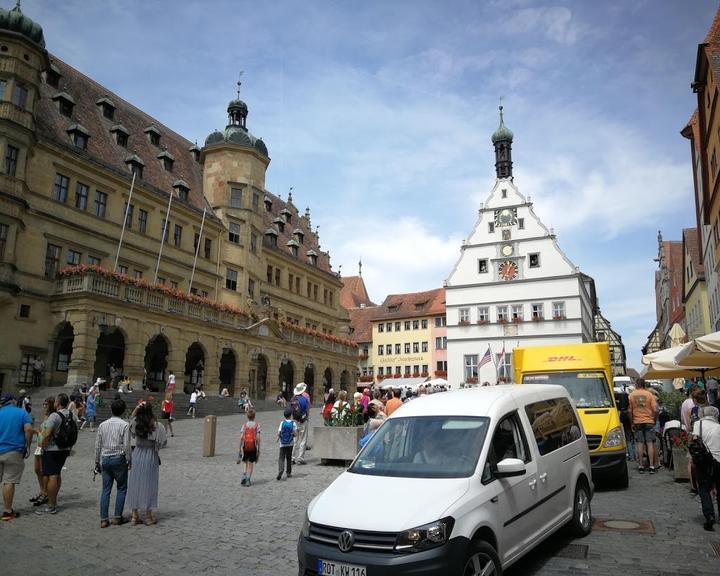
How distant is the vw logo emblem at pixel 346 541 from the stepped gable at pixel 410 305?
195 ft

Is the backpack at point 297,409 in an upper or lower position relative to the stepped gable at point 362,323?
lower

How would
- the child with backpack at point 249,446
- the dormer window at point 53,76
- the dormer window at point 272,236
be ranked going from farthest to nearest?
the dormer window at point 272,236 < the dormer window at point 53,76 < the child with backpack at point 249,446

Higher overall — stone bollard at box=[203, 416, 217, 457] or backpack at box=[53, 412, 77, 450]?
backpack at box=[53, 412, 77, 450]

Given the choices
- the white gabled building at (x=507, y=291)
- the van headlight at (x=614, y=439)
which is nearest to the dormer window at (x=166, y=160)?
the white gabled building at (x=507, y=291)

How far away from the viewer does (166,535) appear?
25.9ft

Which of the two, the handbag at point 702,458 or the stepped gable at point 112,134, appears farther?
the stepped gable at point 112,134

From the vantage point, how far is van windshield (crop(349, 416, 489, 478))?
18.2 feet

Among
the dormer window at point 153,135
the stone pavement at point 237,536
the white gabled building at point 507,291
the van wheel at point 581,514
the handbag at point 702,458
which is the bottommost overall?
the stone pavement at point 237,536

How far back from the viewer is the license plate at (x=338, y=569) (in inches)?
179

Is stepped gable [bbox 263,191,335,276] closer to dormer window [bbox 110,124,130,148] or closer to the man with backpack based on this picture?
dormer window [bbox 110,124,130,148]

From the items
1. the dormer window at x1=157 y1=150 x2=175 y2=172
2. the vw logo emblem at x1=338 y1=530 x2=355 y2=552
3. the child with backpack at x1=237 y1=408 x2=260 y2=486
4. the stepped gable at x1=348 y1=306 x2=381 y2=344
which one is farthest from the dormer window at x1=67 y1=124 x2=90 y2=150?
the stepped gable at x1=348 y1=306 x2=381 y2=344

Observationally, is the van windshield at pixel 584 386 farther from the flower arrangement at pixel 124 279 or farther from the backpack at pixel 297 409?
the flower arrangement at pixel 124 279

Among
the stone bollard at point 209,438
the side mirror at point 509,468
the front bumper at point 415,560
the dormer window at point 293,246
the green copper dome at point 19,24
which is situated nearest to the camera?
the front bumper at point 415,560

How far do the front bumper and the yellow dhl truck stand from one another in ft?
23.3
